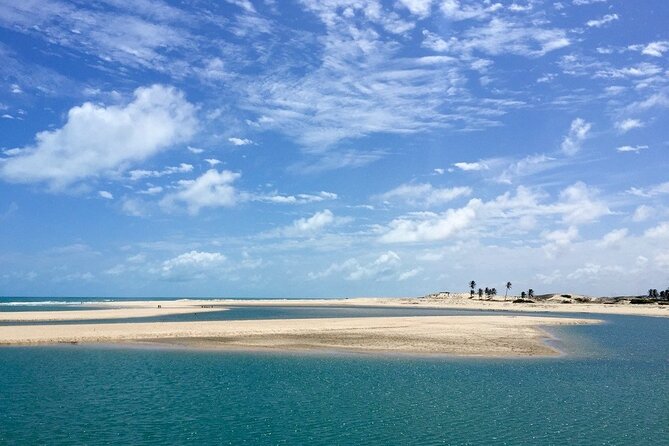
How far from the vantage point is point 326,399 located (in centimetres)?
3078

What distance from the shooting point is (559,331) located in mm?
77188

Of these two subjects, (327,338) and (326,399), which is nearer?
(326,399)

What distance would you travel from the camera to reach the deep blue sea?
78.7 feet

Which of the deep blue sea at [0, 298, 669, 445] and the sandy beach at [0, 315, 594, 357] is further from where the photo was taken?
the sandy beach at [0, 315, 594, 357]

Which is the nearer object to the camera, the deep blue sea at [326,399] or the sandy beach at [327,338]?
Answer: the deep blue sea at [326,399]

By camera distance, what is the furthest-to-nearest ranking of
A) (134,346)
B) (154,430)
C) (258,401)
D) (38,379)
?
(134,346) < (38,379) < (258,401) < (154,430)

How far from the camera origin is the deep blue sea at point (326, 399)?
Answer: 24.0 meters

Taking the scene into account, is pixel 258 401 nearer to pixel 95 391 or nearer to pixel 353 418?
pixel 353 418

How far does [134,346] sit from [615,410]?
43.5 metres

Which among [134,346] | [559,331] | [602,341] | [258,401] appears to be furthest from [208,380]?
[559,331]

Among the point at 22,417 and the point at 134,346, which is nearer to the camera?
the point at 22,417

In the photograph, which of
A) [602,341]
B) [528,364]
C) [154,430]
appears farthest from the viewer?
[602,341]

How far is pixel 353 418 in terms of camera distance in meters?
26.8

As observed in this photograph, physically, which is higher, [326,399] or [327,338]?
[327,338]
